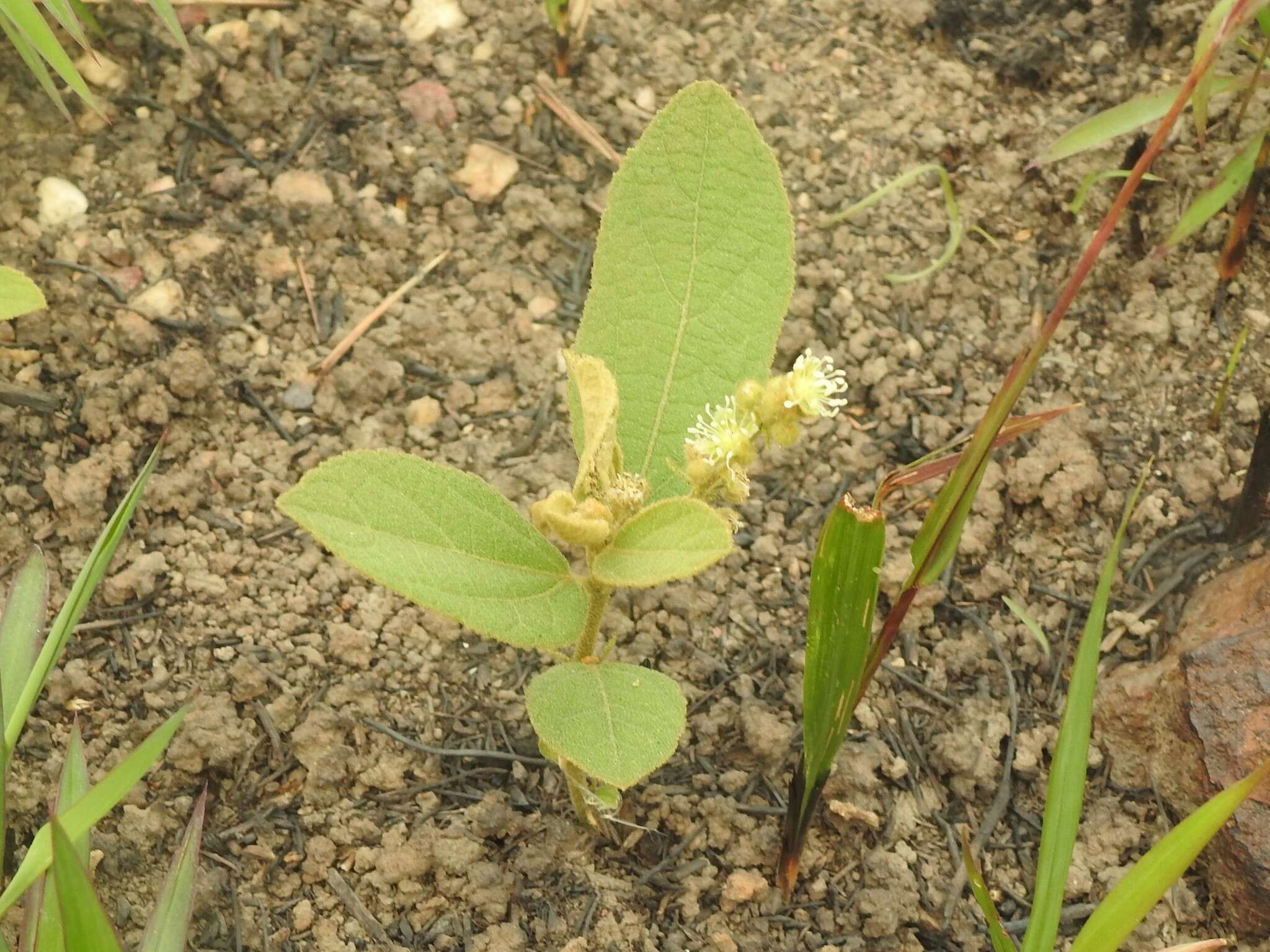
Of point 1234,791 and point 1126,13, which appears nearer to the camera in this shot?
point 1234,791

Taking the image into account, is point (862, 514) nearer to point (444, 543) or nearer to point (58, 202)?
point (444, 543)

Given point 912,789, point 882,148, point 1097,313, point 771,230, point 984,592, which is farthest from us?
point 882,148

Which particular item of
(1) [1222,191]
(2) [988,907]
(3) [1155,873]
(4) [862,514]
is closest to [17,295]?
(4) [862,514]

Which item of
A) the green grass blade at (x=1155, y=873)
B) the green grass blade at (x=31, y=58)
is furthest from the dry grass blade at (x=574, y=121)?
the green grass blade at (x=1155, y=873)

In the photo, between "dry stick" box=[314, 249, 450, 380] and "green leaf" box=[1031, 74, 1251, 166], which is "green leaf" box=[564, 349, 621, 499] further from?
"green leaf" box=[1031, 74, 1251, 166]

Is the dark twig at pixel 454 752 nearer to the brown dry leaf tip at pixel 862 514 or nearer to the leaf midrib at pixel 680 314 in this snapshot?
the leaf midrib at pixel 680 314

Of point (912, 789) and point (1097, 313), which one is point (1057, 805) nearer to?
point (912, 789)

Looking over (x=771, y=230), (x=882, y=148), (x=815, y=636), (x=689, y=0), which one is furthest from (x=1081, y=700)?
(x=689, y=0)
